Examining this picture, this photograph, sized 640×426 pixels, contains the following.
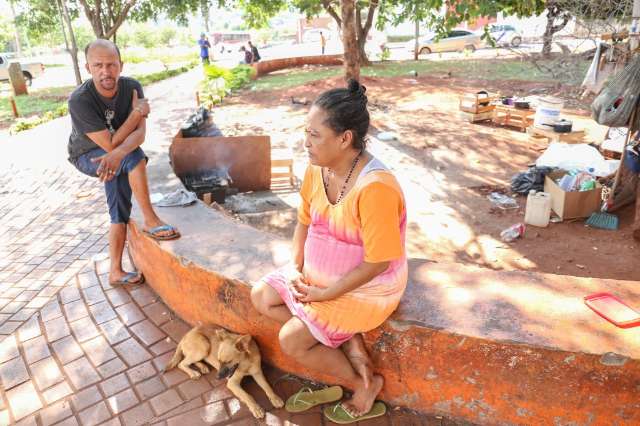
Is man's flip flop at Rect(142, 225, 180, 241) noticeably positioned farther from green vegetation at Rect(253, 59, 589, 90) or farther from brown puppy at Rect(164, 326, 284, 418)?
green vegetation at Rect(253, 59, 589, 90)

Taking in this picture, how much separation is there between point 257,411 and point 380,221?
43.9 inches

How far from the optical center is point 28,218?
16.7 ft

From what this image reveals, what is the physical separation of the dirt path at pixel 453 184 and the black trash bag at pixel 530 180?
184mm

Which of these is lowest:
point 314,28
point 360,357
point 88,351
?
point 88,351

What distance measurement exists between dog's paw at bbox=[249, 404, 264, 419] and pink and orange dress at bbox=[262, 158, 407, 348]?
1.68 ft

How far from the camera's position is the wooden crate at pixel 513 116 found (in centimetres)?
909

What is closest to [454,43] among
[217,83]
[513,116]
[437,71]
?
[437,71]

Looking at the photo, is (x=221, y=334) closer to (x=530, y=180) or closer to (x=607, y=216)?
(x=607, y=216)

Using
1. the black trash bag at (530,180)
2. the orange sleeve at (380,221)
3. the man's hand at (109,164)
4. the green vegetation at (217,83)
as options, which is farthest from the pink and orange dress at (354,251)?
the green vegetation at (217,83)

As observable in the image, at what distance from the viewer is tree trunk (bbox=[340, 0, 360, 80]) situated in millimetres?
8698

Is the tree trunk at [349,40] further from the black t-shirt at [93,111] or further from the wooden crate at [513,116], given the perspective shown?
the black t-shirt at [93,111]

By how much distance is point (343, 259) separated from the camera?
209cm

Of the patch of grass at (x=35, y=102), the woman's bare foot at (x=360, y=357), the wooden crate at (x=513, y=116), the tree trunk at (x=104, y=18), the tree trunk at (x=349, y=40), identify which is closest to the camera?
the woman's bare foot at (x=360, y=357)

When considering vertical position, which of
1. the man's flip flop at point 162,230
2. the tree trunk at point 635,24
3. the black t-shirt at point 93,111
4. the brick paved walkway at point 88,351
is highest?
the tree trunk at point 635,24
